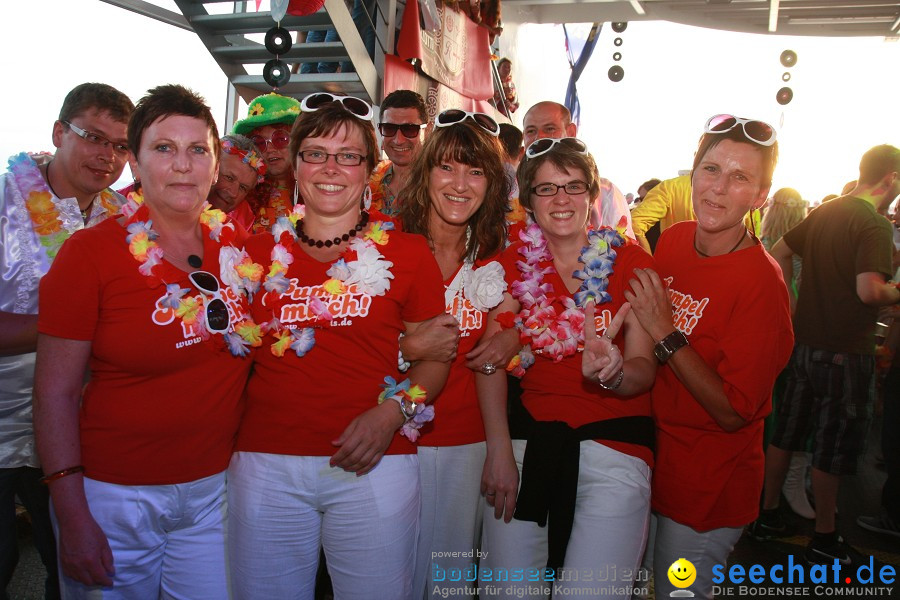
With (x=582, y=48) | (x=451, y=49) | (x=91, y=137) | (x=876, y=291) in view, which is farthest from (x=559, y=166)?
(x=582, y=48)

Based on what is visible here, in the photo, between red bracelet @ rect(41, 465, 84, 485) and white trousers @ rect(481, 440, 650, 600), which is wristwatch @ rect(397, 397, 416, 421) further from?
red bracelet @ rect(41, 465, 84, 485)

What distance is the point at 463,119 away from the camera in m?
2.33

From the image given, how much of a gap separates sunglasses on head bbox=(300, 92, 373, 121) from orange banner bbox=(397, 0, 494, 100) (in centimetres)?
450

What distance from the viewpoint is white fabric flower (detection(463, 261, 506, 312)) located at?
2133mm

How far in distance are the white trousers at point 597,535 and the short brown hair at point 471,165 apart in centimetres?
87

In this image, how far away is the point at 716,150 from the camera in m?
2.12

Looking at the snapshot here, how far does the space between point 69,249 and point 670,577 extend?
210 cm

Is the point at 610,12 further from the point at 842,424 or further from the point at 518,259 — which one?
the point at 518,259

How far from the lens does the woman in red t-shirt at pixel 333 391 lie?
5.65ft

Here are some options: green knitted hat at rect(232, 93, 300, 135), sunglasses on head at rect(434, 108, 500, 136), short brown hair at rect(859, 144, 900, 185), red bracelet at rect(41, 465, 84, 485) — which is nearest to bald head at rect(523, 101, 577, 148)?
green knitted hat at rect(232, 93, 300, 135)

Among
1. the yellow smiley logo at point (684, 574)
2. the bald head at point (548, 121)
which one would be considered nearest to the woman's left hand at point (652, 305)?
the yellow smiley logo at point (684, 574)

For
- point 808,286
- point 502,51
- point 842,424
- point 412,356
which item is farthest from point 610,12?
point 412,356

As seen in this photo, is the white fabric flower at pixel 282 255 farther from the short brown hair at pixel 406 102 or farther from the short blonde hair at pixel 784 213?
the short blonde hair at pixel 784 213

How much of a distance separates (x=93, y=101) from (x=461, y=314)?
1.60m
